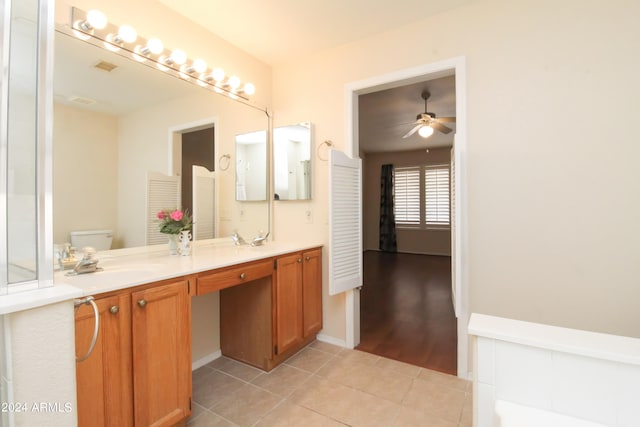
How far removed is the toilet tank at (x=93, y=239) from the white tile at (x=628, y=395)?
7.53 ft

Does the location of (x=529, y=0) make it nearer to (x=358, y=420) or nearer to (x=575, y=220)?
(x=575, y=220)

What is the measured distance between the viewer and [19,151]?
0.93 meters

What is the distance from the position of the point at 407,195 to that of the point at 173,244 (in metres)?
6.58

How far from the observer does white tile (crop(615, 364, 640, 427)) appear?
755 millimetres

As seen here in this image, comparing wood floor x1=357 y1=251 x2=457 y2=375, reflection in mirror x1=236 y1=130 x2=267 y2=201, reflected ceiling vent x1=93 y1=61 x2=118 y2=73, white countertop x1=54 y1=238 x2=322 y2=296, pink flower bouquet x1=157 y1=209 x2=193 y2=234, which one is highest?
reflected ceiling vent x1=93 y1=61 x2=118 y2=73

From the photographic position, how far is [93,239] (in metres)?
1.71

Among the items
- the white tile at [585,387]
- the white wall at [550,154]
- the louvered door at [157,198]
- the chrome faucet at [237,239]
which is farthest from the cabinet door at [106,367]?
the white wall at [550,154]

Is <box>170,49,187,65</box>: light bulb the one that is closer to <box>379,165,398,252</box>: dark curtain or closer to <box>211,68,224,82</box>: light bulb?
<box>211,68,224,82</box>: light bulb

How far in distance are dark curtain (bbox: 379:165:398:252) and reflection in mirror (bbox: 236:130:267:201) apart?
17.9ft

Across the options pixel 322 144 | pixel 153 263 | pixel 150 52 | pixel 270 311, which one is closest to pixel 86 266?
pixel 153 263

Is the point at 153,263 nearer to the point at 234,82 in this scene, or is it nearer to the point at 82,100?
the point at 82,100

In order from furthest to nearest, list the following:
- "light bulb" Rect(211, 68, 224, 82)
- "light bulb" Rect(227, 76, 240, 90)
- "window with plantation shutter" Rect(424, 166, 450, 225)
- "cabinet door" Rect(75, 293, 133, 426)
→ "window with plantation shutter" Rect(424, 166, 450, 225), "light bulb" Rect(227, 76, 240, 90), "light bulb" Rect(211, 68, 224, 82), "cabinet door" Rect(75, 293, 133, 426)

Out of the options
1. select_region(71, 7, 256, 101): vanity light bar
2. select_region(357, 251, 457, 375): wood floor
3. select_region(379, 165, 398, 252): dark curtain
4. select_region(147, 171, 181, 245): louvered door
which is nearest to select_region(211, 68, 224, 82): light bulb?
select_region(71, 7, 256, 101): vanity light bar

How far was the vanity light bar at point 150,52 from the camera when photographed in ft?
5.22
